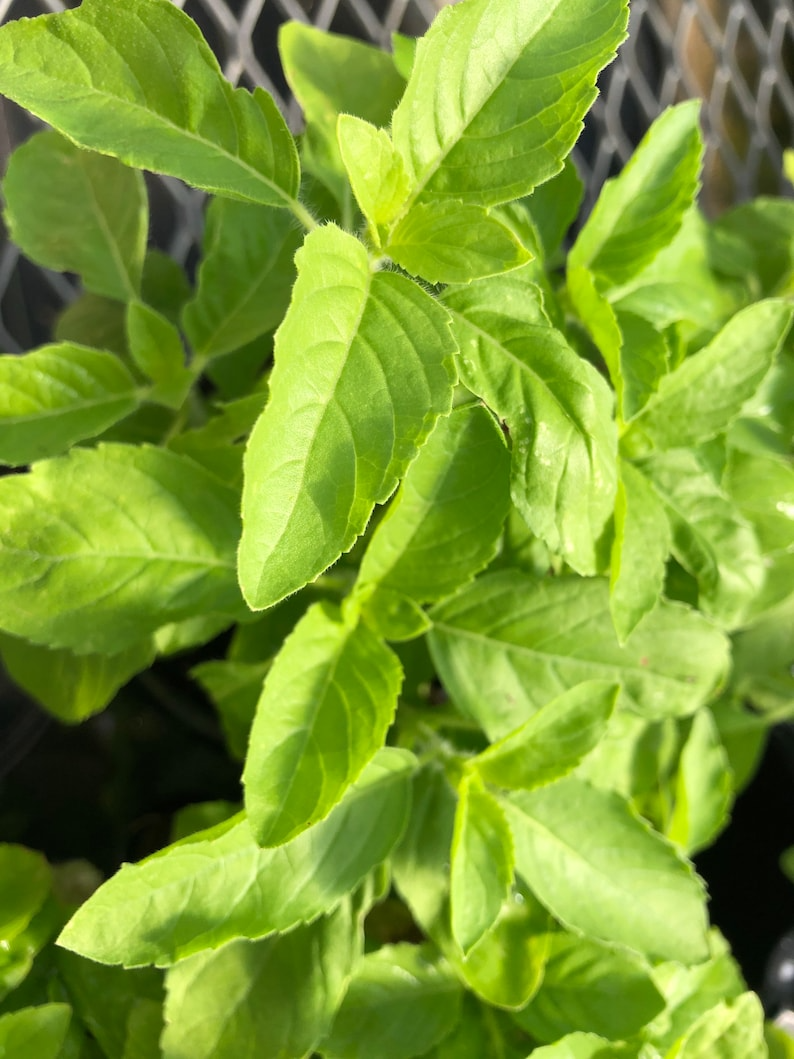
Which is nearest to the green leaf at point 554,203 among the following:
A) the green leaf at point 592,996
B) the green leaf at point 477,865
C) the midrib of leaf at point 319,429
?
the midrib of leaf at point 319,429

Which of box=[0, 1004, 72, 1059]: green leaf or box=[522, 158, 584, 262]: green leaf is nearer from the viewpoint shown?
box=[0, 1004, 72, 1059]: green leaf

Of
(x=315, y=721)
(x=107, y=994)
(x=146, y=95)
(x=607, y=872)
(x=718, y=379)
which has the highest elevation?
(x=146, y=95)

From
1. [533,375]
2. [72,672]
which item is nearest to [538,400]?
[533,375]

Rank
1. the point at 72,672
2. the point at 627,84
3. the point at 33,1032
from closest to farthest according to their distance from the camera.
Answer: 1. the point at 33,1032
2. the point at 72,672
3. the point at 627,84

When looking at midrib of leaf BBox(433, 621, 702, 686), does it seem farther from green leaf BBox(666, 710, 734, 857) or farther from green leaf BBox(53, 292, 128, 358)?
green leaf BBox(53, 292, 128, 358)

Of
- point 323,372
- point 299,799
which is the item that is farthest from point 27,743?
point 323,372

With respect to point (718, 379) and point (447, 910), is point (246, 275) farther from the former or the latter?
point (447, 910)

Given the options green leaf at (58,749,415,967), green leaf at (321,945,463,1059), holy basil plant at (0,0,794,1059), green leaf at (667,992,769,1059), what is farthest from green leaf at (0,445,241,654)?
green leaf at (667,992,769,1059)
